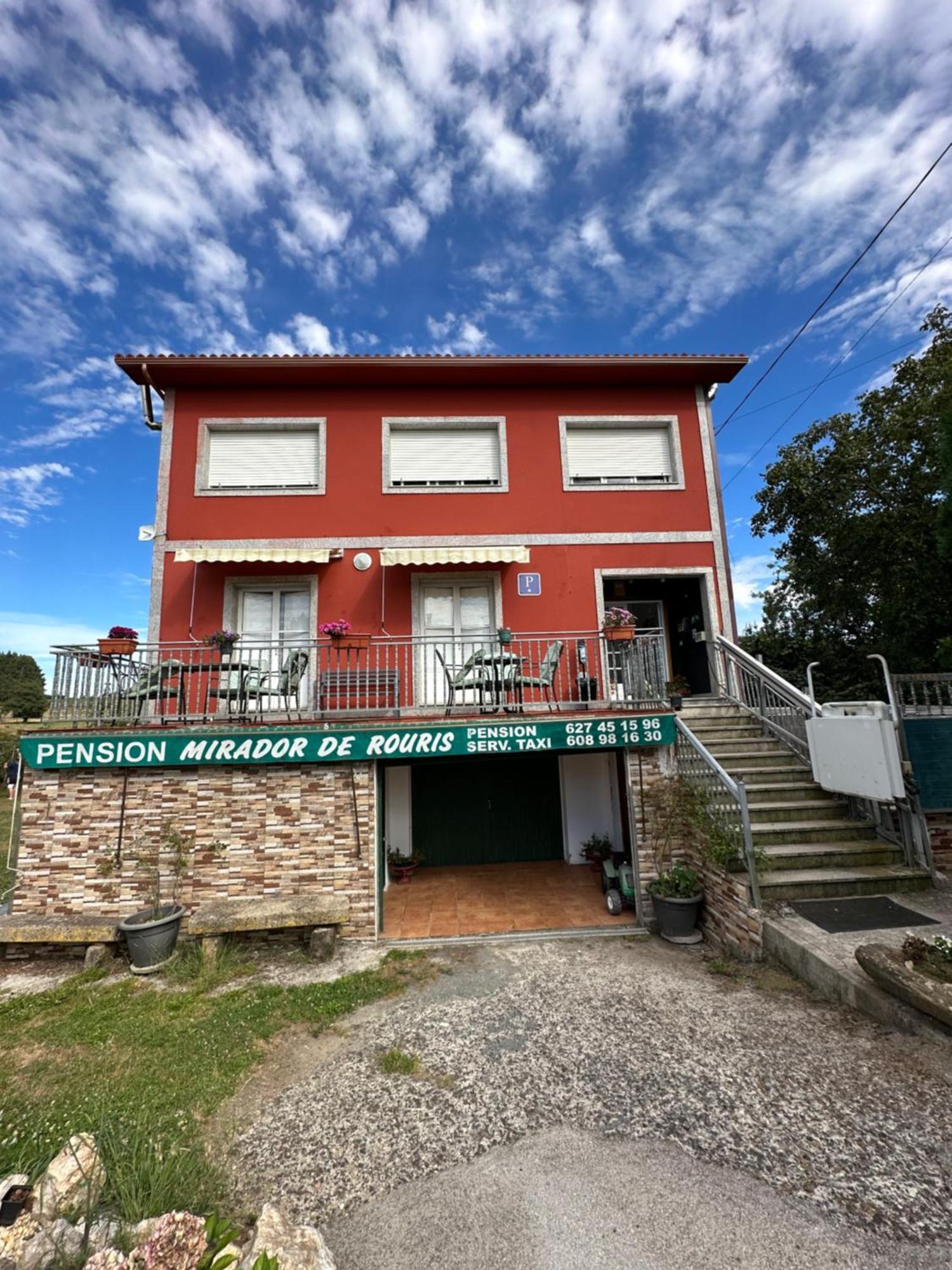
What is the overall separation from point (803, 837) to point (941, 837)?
171 centimetres

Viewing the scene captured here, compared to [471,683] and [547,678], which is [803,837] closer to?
[547,678]

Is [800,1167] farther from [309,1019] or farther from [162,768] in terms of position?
[162,768]

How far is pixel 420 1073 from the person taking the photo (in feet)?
13.6

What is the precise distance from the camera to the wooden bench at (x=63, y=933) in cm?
625

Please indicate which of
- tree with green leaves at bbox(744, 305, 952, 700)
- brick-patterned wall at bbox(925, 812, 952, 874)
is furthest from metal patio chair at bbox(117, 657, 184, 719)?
tree with green leaves at bbox(744, 305, 952, 700)

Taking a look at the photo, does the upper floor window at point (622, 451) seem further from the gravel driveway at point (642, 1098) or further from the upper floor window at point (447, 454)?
the gravel driveway at point (642, 1098)

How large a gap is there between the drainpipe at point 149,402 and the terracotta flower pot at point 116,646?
5.62 meters

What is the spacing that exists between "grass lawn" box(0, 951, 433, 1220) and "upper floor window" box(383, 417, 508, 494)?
8420 millimetres

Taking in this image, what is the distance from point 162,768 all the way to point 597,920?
6064 mm

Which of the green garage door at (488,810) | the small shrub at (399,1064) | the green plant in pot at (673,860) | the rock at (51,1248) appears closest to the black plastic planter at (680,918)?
the green plant in pot at (673,860)

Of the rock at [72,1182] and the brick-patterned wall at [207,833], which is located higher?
the brick-patterned wall at [207,833]

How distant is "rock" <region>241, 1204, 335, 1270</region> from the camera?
2.43m

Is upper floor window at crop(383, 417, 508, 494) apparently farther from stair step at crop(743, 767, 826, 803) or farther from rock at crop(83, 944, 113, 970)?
rock at crop(83, 944, 113, 970)

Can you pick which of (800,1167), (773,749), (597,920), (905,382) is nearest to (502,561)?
(773,749)
